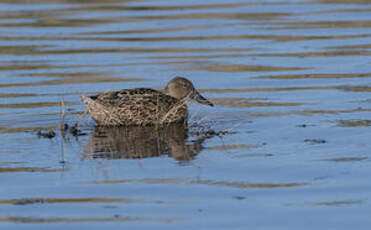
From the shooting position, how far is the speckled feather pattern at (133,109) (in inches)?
469

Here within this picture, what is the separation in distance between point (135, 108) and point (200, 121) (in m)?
1.01

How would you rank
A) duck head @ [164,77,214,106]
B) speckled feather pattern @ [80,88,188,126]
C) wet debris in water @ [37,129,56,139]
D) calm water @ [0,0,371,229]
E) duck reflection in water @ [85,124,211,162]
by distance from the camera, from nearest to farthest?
1. calm water @ [0,0,371,229]
2. duck reflection in water @ [85,124,211,162]
3. wet debris in water @ [37,129,56,139]
4. speckled feather pattern @ [80,88,188,126]
5. duck head @ [164,77,214,106]

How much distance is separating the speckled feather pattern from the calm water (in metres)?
0.28

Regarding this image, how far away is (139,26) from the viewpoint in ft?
67.5

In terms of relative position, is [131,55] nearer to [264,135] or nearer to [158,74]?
[158,74]

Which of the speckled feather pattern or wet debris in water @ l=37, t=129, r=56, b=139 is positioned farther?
the speckled feather pattern

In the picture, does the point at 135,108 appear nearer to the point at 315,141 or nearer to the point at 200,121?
the point at 200,121

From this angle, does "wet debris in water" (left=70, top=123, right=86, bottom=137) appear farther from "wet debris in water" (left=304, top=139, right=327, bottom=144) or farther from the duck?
"wet debris in water" (left=304, top=139, right=327, bottom=144)

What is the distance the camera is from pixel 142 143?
1071cm

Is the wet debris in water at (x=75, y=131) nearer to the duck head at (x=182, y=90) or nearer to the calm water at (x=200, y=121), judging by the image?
the calm water at (x=200, y=121)

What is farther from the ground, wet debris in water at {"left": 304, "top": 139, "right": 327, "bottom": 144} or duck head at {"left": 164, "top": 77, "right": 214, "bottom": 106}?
duck head at {"left": 164, "top": 77, "right": 214, "bottom": 106}

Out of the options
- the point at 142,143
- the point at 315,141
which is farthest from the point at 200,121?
the point at 315,141

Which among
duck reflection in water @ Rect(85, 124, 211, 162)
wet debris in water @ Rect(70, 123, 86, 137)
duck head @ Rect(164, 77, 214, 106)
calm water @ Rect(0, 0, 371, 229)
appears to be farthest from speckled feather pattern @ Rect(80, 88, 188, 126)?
wet debris in water @ Rect(70, 123, 86, 137)

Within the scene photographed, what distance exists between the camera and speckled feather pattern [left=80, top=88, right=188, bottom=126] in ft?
39.1
